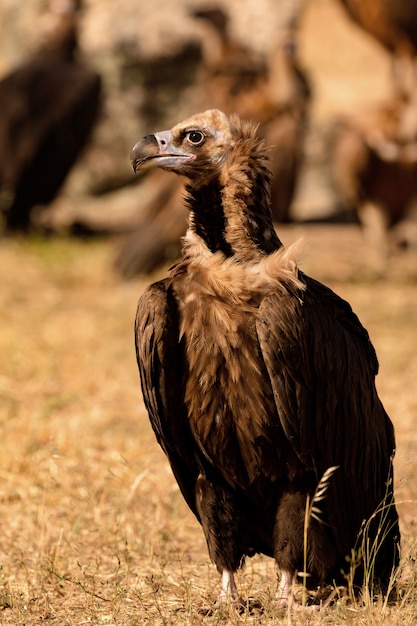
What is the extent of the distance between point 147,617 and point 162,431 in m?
0.51

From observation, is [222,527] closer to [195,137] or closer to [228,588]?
[228,588]

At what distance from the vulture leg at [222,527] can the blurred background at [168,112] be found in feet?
11.1

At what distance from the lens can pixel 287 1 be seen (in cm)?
1379

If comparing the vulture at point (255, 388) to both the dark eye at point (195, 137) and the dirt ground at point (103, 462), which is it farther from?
the dirt ground at point (103, 462)

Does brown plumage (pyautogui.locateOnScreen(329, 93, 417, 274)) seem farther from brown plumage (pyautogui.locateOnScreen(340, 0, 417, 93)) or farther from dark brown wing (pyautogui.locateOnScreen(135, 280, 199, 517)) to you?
dark brown wing (pyautogui.locateOnScreen(135, 280, 199, 517))

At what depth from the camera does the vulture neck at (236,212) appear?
3.11 meters

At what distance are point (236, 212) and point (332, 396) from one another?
57 centimetres

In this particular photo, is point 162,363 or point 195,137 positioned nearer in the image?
point 162,363

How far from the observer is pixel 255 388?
2.99 meters

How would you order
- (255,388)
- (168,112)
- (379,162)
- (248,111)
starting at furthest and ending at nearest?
(168,112) < (379,162) < (248,111) < (255,388)

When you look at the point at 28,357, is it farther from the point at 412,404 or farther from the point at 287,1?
the point at 287,1

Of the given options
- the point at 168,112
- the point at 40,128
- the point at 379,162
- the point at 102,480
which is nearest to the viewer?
the point at 102,480

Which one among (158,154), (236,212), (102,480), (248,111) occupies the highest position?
(248,111)

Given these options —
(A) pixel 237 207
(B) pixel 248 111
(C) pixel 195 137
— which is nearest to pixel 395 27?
(B) pixel 248 111
